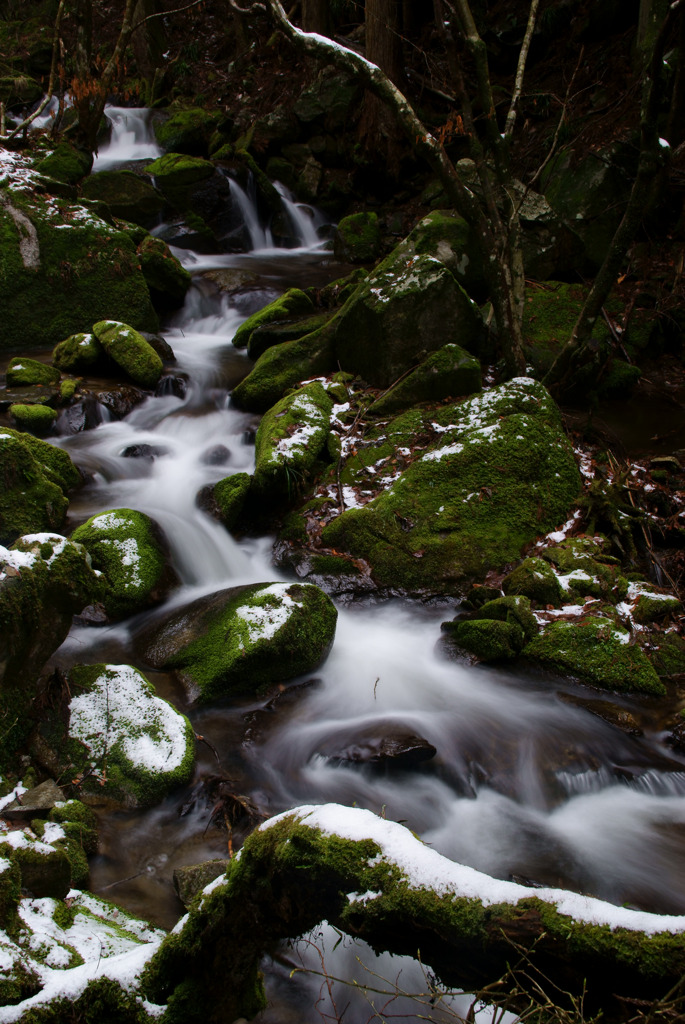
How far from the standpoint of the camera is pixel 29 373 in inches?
281

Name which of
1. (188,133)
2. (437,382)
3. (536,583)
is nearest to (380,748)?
(536,583)

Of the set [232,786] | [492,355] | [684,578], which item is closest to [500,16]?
[492,355]

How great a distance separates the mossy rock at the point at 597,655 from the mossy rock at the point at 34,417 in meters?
5.25

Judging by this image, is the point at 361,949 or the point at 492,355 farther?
the point at 492,355

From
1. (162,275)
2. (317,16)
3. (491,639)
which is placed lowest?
(491,639)

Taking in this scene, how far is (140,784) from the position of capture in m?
3.29

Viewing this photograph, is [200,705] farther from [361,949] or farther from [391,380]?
[391,380]

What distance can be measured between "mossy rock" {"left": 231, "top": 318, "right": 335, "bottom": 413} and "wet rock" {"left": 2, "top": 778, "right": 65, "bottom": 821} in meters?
5.17

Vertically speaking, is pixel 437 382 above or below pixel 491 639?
above

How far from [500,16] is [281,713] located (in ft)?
54.3

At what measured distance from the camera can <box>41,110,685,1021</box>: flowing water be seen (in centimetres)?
311

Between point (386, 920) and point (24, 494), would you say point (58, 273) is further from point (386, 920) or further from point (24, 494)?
point (386, 920)

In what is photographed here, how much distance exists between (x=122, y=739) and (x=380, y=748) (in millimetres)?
1431

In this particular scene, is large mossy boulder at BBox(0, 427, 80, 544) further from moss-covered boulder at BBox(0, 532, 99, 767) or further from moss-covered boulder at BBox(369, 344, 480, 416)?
moss-covered boulder at BBox(369, 344, 480, 416)
